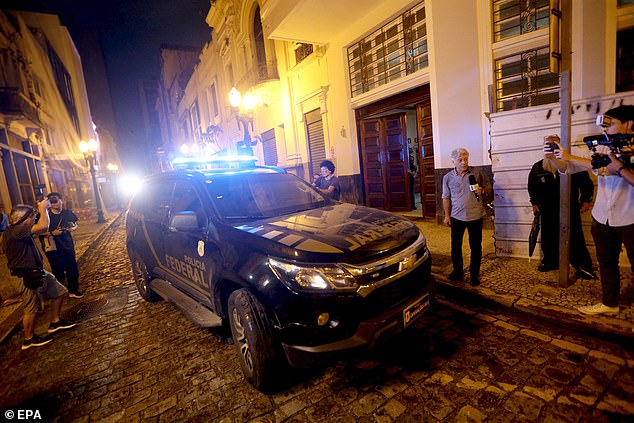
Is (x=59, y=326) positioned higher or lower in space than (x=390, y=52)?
lower

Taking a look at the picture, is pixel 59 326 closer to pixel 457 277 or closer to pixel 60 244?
pixel 60 244

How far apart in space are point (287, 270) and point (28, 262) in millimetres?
3531

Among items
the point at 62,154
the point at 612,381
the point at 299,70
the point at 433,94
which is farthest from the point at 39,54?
the point at 612,381

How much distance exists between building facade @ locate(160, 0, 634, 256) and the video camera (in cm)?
157

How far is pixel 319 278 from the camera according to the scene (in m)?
2.29

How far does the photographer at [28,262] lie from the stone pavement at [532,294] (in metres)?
0.72

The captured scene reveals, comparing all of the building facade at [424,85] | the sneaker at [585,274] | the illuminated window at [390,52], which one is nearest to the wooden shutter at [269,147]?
the building facade at [424,85]

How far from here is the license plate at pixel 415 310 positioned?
99.3 inches

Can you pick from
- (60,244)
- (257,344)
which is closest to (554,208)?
(257,344)

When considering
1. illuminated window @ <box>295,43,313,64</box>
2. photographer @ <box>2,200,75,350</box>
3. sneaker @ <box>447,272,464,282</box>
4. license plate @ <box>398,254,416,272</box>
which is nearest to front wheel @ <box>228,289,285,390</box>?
license plate @ <box>398,254,416,272</box>

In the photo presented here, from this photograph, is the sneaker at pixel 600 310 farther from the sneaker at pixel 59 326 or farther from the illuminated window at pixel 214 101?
the illuminated window at pixel 214 101

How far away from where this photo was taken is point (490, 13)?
5797mm

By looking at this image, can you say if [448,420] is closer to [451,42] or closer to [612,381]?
[612,381]

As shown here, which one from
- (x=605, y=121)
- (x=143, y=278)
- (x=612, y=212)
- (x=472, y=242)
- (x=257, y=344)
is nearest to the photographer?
(x=257, y=344)
